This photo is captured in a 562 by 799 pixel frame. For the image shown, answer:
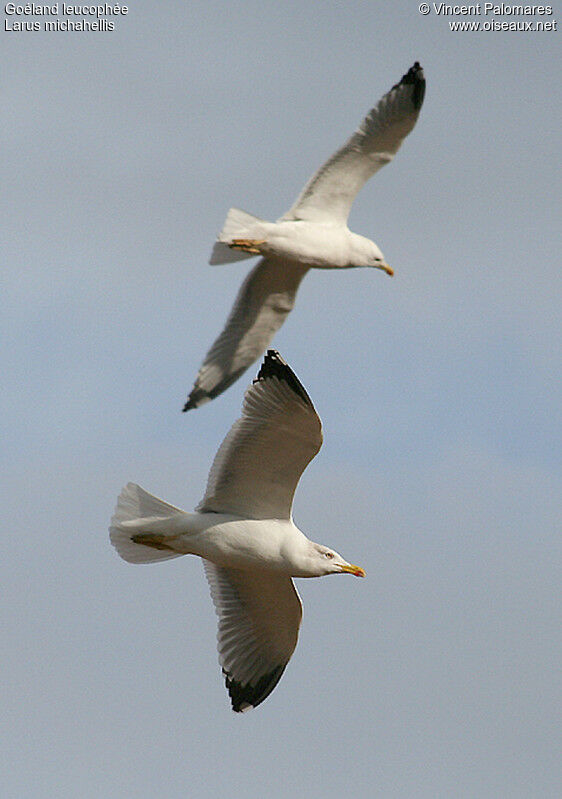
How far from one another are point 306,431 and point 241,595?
7.09 ft

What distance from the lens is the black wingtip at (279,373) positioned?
11.8 metres

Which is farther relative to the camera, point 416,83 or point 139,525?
point 416,83

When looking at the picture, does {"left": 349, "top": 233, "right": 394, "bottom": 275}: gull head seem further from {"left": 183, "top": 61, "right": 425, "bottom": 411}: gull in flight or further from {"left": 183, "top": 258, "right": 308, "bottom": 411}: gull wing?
{"left": 183, "top": 258, "right": 308, "bottom": 411}: gull wing

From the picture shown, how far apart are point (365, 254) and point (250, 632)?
14.5ft

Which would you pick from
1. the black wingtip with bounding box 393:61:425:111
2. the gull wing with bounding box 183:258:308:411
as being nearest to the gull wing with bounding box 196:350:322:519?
the gull wing with bounding box 183:258:308:411

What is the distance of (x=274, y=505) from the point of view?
12586 mm

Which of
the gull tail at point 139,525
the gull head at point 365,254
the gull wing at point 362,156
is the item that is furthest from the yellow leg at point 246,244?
the gull tail at point 139,525

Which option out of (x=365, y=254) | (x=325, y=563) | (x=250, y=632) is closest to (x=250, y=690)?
(x=250, y=632)

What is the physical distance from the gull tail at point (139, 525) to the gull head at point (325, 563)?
1238 mm

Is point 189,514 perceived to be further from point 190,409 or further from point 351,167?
point 351,167

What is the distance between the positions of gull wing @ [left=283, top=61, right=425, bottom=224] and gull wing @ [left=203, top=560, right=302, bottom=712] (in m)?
4.04

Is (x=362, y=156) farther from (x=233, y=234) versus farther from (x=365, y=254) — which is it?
(x=233, y=234)

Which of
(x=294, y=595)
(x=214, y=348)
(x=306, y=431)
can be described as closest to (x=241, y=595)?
(x=294, y=595)

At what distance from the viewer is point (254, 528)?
1243cm
